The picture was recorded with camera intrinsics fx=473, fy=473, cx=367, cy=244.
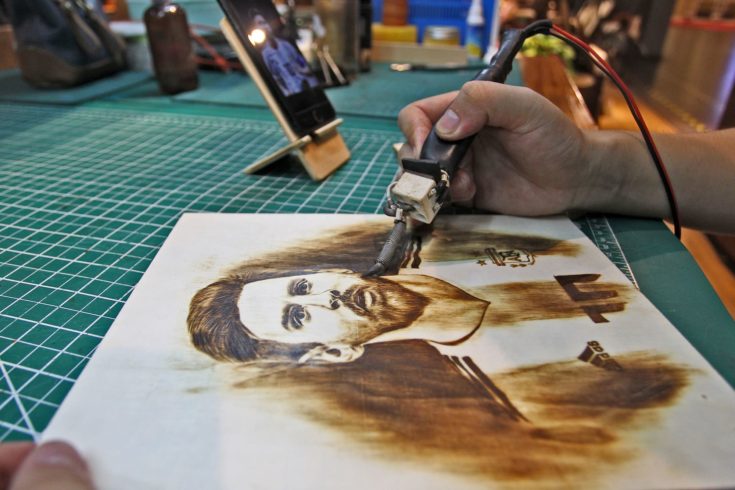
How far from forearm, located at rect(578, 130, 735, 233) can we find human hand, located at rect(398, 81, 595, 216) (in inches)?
0.8

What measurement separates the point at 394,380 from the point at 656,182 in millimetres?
560

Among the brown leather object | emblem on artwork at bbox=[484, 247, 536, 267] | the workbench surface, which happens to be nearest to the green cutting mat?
the workbench surface

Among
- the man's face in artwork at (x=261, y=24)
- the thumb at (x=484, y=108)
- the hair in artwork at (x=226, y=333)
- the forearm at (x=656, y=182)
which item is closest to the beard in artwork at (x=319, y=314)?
the hair in artwork at (x=226, y=333)

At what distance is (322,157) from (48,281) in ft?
1.58

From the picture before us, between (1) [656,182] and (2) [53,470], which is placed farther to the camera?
(1) [656,182]

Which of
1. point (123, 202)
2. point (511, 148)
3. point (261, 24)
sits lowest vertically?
point (123, 202)

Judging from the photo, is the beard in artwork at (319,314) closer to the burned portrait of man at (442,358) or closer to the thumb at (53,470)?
the burned portrait of man at (442,358)

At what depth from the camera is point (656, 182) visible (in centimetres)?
73

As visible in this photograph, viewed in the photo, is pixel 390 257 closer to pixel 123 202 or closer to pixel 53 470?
pixel 53 470

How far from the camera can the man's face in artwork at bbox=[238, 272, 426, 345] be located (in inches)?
18.8

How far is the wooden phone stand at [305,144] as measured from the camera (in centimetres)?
81

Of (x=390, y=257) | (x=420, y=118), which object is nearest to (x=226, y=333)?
(x=390, y=257)

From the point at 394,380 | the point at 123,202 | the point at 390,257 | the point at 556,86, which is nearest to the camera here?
the point at 394,380

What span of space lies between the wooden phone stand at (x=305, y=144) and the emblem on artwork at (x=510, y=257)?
1.22 feet
